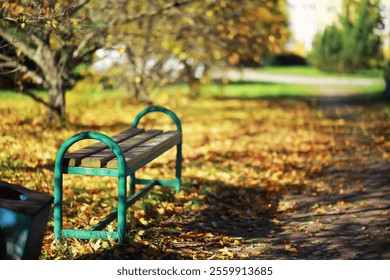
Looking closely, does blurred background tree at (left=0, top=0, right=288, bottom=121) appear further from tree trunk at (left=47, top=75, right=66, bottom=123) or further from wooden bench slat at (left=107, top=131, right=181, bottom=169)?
wooden bench slat at (left=107, top=131, right=181, bottom=169)

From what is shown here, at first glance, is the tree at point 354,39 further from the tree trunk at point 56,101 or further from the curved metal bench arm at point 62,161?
the curved metal bench arm at point 62,161

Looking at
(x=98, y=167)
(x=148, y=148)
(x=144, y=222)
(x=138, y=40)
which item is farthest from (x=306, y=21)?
(x=98, y=167)

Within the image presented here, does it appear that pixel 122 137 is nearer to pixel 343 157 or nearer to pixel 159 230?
pixel 159 230

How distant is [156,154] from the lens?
6250 millimetres

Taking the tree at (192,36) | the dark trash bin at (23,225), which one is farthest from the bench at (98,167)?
the tree at (192,36)

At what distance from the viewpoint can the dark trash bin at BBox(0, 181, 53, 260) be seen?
163 inches

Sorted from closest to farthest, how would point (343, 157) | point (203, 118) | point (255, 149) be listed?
point (343, 157), point (255, 149), point (203, 118)

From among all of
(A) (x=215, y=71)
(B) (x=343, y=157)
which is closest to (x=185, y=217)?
(B) (x=343, y=157)

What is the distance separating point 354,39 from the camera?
1016 inches

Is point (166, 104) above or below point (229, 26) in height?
below

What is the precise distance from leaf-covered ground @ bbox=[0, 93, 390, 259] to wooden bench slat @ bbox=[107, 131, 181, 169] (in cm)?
67

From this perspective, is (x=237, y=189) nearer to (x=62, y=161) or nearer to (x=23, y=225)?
(x=62, y=161)

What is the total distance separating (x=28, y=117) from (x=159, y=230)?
625cm

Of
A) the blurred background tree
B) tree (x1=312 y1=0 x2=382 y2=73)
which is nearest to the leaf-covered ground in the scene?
the blurred background tree
